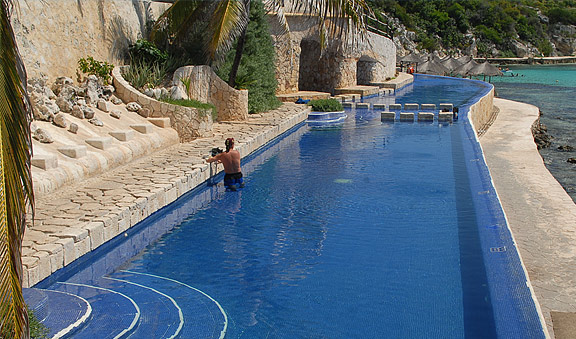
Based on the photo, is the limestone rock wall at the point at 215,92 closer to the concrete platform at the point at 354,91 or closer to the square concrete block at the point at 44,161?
the square concrete block at the point at 44,161

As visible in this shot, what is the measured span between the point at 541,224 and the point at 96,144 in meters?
7.51

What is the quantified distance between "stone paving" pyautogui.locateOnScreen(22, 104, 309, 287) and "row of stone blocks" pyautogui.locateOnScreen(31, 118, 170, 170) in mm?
442

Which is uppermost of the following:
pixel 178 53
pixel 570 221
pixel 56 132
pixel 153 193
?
pixel 178 53

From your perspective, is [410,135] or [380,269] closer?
[380,269]

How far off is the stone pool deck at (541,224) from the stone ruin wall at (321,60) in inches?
275

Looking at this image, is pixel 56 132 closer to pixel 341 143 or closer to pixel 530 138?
pixel 341 143

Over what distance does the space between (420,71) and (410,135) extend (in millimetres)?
33973

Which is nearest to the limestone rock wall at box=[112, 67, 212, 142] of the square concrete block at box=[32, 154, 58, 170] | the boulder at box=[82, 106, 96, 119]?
the boulder at box=[82, 106, 96, 119]

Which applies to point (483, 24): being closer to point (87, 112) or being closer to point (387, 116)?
point (387, 116)

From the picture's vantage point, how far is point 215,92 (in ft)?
52.2

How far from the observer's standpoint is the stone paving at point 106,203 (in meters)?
6.43

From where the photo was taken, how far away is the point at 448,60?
159 ft

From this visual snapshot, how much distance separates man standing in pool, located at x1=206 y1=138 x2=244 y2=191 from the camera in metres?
10.5

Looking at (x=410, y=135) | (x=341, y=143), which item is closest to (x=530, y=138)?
(x=410, y=135)
